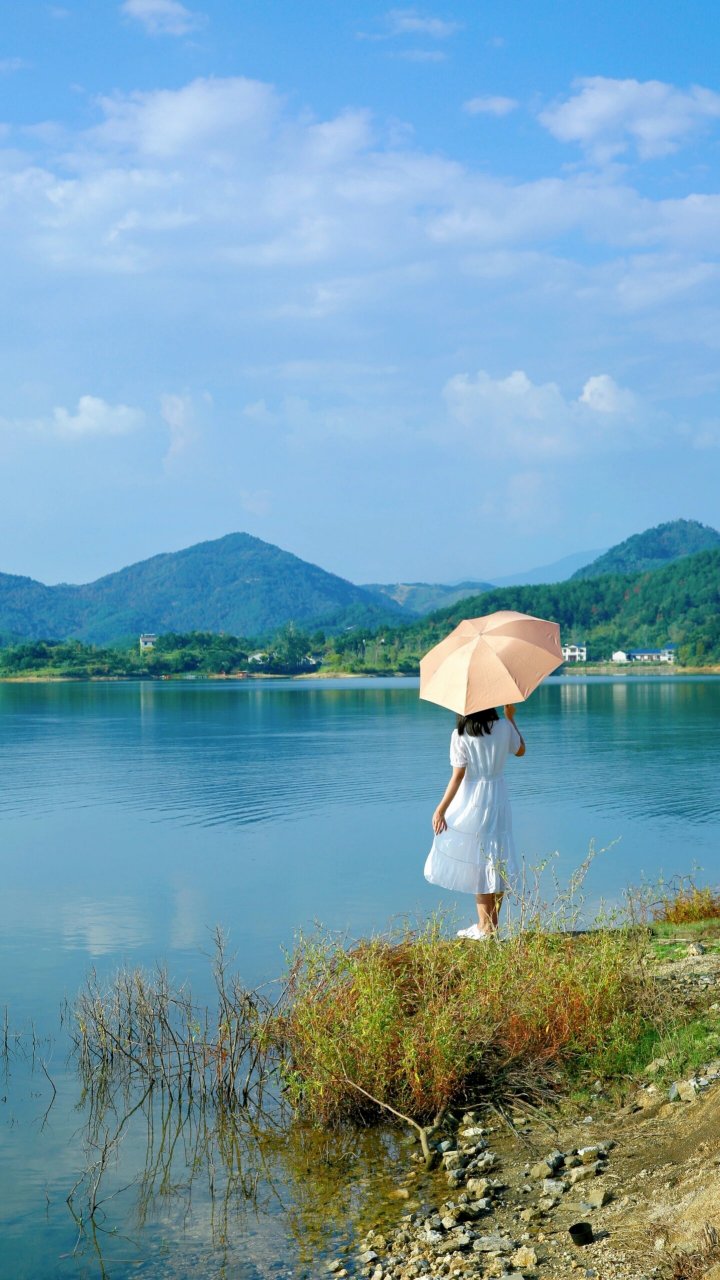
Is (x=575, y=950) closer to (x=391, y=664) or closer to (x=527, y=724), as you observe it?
(x=527, y=724)

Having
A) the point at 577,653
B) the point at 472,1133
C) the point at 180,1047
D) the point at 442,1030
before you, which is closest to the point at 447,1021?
the point at 442,1030

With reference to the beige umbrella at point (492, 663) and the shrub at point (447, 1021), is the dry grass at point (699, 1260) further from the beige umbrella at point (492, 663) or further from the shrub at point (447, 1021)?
the beige umbrella at point (492, 663)

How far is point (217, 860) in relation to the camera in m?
19.8

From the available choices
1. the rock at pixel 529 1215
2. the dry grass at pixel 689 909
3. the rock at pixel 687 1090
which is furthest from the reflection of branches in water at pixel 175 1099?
the dry grass at pixel 689 909

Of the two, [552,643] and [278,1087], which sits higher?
[552,643]

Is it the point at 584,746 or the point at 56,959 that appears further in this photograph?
the point at 584,746

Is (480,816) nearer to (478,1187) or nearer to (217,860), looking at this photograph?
(478,1187)

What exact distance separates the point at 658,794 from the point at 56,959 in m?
18.5

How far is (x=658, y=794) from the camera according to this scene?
90.6ft

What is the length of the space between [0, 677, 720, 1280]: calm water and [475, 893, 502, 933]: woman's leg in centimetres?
272

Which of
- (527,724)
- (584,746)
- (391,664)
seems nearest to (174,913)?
(584,746)

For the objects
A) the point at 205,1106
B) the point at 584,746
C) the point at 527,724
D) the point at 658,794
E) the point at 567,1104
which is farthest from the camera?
the point at 527,724

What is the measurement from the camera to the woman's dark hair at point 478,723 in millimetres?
9125

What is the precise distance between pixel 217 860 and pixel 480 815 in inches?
446
